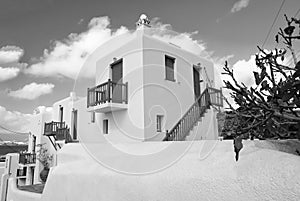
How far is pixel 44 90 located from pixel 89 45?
947 centimetres

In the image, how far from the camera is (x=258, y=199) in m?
1.70

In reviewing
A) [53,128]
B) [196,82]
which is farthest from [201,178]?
[53,128]

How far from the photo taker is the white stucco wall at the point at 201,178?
1691 mm

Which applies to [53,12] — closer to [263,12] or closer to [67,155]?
[67,155]

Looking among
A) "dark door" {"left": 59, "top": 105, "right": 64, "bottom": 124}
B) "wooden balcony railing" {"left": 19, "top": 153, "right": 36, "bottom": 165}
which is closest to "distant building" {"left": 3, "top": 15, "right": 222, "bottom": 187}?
"dark door" {"left": 59, "top": 105, "right": 64, "bottom": 124}

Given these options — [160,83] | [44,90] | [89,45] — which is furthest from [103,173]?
[44,90]

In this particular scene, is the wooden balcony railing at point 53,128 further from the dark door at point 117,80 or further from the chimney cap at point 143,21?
the chimney cap at point 143,21

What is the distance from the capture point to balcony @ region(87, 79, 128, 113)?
29.2 feet

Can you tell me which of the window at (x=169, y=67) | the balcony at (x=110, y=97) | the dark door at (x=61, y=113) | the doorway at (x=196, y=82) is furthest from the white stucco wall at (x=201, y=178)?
the dark door at (x=61, y=113)

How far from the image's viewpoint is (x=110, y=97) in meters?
8.90

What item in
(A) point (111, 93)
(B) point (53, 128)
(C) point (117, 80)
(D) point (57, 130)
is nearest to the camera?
(A) point (111, 93)

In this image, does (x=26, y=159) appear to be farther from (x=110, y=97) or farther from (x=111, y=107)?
(x=110, y=97)

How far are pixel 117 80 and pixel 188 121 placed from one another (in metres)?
3.81

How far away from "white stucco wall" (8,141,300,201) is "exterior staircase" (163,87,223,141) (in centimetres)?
405
